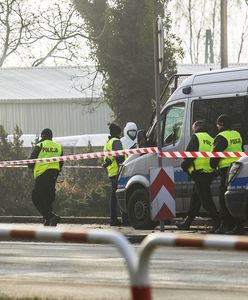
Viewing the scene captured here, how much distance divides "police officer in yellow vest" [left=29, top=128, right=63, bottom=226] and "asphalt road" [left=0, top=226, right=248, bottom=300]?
20.3 ft

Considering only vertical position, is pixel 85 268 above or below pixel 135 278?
below

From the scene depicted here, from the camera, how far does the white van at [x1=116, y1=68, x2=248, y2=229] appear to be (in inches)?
672

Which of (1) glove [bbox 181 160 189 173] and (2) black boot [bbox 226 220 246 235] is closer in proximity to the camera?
(2) black boot [bbox 226 220 246 235]

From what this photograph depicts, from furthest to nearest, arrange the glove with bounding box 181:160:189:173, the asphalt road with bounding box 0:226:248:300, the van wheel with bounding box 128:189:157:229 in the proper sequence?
the van wheel with bounding box 128:189:157:229 → the glove with bounding box 181:160:189:173 → the asphalt road with bounding box 0:226:248:300

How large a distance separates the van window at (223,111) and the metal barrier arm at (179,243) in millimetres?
11847

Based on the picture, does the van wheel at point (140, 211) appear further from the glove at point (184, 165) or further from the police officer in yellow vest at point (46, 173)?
the police officer in yellow vest at point (46, 173)

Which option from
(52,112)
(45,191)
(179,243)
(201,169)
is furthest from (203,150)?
(52,112)

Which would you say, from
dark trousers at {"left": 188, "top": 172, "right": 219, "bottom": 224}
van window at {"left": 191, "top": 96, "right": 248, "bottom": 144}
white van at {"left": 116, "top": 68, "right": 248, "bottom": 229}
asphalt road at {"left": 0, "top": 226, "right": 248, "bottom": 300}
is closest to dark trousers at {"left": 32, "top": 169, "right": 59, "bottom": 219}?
white van at {"left": 116, "top": 68, "right": 248, "bottom": 229}

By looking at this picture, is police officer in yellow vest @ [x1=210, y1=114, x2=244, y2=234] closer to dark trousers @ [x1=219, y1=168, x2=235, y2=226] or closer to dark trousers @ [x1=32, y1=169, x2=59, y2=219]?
dark trousers @ [x1=219, y1=168, x2=235, y2=226]

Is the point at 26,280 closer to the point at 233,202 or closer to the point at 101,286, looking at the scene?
the point at 101,286

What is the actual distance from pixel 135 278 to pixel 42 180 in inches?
582

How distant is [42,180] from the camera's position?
1975 centimetres

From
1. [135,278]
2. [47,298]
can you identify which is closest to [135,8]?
[47,298]

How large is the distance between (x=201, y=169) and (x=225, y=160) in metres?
0.56
